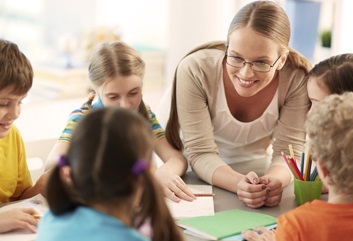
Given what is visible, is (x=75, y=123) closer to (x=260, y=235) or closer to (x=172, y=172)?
(x=172, y=172)

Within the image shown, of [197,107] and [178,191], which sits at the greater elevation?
[197,107]

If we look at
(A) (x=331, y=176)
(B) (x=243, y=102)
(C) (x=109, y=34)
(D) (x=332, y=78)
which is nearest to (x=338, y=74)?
(D) (x=332, y=78)

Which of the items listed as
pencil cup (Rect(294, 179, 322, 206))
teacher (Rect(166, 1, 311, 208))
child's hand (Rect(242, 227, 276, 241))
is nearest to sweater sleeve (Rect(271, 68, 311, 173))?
teacher (Rect(166, 1, 311, 208))

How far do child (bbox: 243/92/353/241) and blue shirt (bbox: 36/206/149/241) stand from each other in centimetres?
42

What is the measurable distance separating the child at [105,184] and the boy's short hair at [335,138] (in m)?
0.40

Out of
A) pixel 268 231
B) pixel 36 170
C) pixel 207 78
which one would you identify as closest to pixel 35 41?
pixel 36 170

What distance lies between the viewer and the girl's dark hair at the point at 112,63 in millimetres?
1891

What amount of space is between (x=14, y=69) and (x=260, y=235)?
771 millimetres

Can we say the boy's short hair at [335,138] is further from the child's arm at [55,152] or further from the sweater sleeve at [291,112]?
the child's arm at [55,152]

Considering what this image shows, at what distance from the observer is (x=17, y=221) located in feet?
4.75

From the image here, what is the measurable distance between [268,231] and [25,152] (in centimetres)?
88

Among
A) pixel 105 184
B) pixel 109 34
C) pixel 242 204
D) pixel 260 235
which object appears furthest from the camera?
pixel 109 34

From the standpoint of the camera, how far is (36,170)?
2.08m

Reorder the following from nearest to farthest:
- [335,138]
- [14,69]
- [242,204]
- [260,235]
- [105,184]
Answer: [105,184], [335,138], [260,235], [14,69], [242,204]
